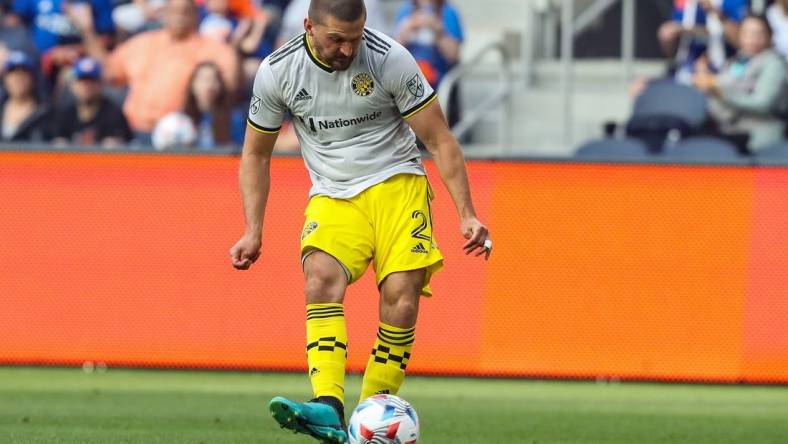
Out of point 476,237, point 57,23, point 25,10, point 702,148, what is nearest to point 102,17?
point 57,23

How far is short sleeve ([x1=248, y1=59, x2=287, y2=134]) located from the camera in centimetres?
720

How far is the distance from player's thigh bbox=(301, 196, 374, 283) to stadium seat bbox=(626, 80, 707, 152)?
6.88 m

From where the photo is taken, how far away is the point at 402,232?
722 centimetres

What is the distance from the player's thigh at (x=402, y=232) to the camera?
23.6 ft

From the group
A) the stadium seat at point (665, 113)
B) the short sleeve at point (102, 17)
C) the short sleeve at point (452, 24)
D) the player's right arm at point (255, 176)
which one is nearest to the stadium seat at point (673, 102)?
the stadium seat at point (665, 113)

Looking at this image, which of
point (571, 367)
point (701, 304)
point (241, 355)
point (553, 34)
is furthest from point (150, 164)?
point (553, 34)

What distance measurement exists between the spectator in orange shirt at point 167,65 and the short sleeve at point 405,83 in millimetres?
7659

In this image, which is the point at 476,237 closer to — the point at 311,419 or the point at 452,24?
the point at 311,419

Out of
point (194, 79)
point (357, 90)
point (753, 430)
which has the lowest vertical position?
point (753, 430)

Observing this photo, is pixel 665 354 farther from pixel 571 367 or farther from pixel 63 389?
pixel 63 389

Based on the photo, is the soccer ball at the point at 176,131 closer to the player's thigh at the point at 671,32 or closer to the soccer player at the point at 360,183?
the player's thigh at the point at 671,32

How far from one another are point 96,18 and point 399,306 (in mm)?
10575

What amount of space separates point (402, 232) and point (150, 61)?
29.4ft

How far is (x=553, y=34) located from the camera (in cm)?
1805
